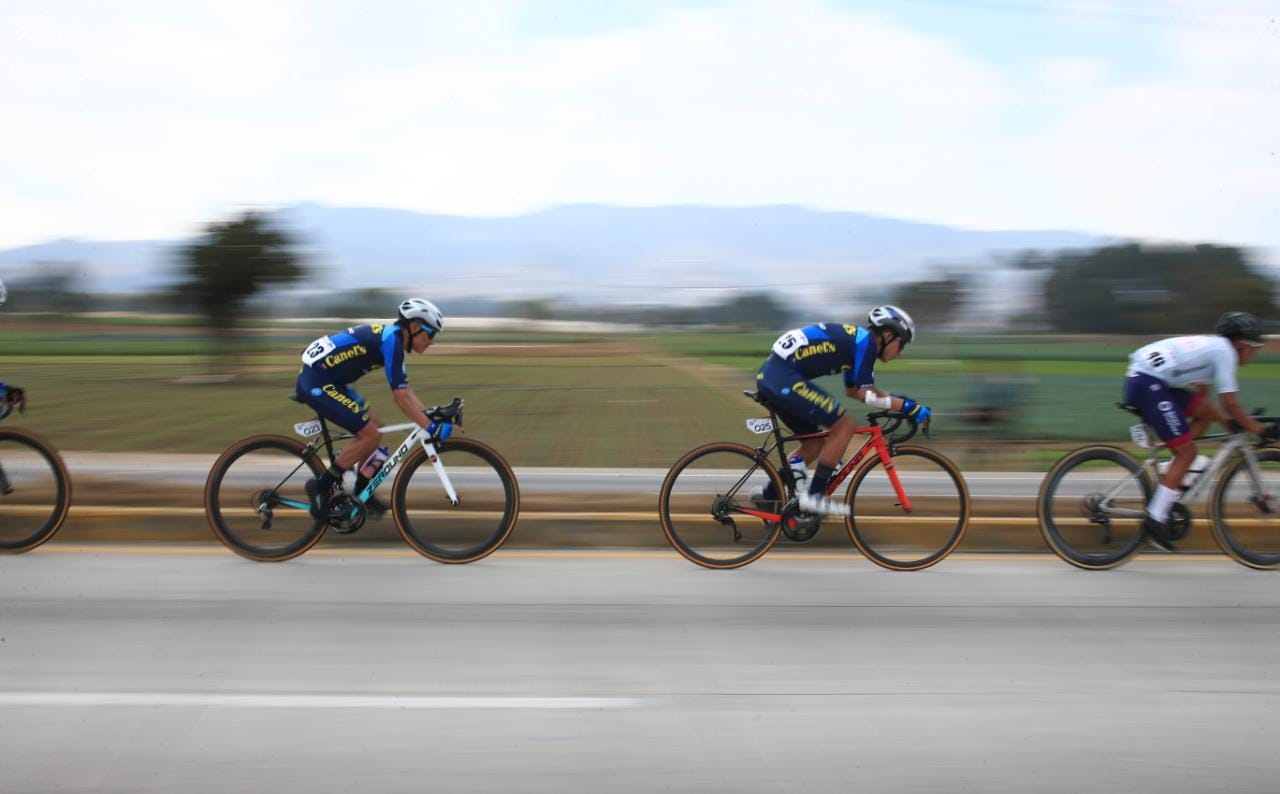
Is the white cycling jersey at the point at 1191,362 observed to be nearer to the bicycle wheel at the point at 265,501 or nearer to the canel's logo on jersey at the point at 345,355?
the canel's logo on jersey at the point at 345,355

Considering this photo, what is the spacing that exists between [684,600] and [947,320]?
8448mm

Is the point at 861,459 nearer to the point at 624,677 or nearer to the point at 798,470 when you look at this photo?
the point at 798,470

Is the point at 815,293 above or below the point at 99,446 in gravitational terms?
above

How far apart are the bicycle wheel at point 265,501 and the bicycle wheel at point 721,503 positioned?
212 centimetres

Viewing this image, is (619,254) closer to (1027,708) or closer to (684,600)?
(684,600)

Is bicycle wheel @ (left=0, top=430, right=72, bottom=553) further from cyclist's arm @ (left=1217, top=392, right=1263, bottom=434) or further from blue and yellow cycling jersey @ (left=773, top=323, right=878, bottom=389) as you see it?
cyclist's arm @ (left=1217, top=392, right=1263, bottom=434)

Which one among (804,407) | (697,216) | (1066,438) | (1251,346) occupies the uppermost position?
(697,216)

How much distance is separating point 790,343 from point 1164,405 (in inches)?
87.2

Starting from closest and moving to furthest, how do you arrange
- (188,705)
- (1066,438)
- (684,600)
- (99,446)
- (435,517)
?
(188,705) < (684,600) < (435,517) < (99,446) < (1066,438)

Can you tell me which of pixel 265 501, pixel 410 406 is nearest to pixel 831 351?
pixel 410 406

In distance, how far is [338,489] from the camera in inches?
246

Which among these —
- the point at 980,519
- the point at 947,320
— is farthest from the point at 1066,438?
the point at 980,519

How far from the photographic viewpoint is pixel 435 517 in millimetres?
6469

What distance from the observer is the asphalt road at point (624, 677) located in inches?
133
